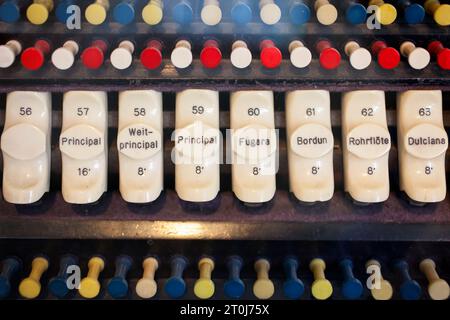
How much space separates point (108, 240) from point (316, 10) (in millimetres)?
552

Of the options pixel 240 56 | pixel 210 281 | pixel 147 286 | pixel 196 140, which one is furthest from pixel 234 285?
pixel 240 56

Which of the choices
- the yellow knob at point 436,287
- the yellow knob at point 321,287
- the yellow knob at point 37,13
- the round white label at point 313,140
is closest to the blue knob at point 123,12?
the yellow knob at point 37,13

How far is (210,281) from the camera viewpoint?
90 centimetres

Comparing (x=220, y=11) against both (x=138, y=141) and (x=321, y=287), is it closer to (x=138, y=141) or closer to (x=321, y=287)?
(x=138, y=141)

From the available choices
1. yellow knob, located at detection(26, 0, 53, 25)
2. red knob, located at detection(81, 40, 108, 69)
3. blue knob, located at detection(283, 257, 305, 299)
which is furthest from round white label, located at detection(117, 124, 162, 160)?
blue knob, located at detection(283, 257, 305, 299)

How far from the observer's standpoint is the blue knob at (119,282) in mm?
890

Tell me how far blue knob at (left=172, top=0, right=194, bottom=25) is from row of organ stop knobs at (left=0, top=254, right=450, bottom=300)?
16.5 inches

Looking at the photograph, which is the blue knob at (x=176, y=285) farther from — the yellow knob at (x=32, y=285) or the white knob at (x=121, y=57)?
the white knob at (x=121, y=57)

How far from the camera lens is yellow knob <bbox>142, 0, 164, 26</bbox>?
0.81m

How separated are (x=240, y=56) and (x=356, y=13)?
20 cm

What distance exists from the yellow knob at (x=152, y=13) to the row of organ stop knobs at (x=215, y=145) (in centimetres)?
11

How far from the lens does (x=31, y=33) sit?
2.77ft
